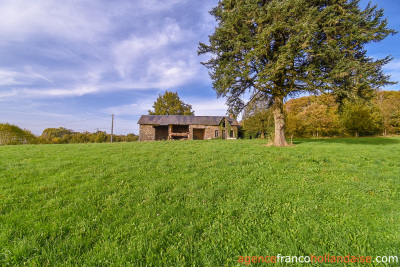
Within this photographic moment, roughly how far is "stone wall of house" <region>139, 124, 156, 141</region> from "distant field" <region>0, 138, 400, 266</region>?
90.4ft

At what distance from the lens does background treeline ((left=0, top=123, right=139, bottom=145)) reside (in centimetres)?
2245

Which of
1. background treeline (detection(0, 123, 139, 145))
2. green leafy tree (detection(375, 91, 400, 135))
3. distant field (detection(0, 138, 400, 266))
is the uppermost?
green leafy tree (detection(375, 91, 400, 135))

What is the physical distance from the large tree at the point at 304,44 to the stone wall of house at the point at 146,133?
22506 mm

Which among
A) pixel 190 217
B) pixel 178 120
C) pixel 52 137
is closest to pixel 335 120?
pixel 178 120

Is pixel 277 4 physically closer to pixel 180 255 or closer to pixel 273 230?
pixel 273 230

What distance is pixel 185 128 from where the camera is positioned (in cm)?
3375

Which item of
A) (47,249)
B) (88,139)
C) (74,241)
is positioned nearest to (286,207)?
(74,241)

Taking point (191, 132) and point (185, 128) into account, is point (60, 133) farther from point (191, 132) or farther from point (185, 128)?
point (191, 132)

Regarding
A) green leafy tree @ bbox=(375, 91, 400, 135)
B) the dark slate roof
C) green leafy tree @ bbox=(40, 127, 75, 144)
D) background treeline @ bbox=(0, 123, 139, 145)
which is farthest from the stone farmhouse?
green leafy tree @ bbox=(375, 91, 400, 135)

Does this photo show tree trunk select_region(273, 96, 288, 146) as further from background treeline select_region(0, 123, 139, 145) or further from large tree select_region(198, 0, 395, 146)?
background treeline select_region(0, 123, 139, 145)

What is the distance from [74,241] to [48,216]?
3.83ft

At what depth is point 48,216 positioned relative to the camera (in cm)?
270

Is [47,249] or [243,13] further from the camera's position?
[243,13]

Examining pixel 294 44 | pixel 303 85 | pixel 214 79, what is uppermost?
pixel 294 44
